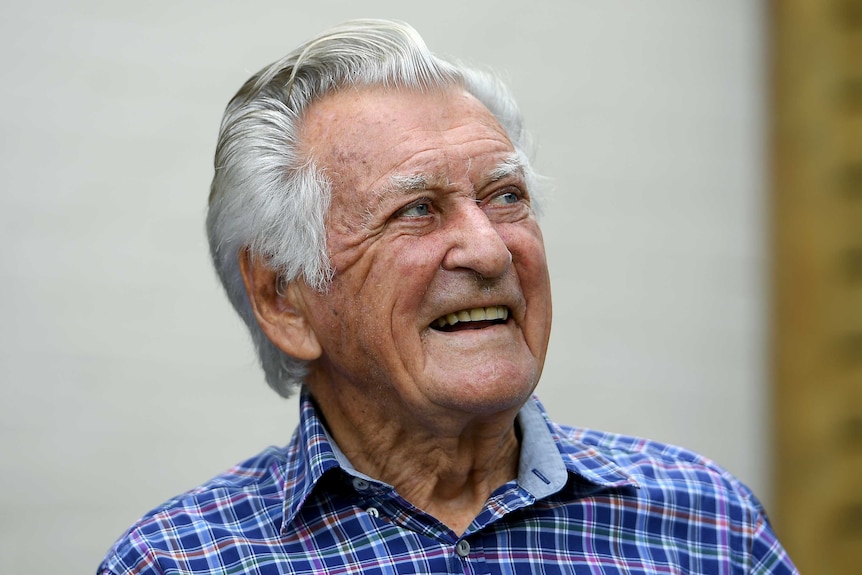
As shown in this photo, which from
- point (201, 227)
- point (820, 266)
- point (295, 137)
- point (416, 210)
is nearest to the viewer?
point (416, 210)

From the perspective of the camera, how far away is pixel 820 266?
4254 millimetres

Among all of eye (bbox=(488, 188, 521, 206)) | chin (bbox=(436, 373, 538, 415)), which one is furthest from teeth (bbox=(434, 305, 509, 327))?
eye (bbox=(488, 188, 521, 206))

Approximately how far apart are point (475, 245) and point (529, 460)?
0.48 metres

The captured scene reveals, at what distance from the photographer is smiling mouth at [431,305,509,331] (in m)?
2.08

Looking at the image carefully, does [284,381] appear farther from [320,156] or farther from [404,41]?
[404,41]

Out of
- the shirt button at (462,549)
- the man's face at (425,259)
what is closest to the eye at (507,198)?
the man's face at (425,259)

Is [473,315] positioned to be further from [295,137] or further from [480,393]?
[295,137]

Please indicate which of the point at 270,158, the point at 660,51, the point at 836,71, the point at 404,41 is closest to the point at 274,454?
the point at 270,158

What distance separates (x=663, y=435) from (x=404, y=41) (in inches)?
96.0

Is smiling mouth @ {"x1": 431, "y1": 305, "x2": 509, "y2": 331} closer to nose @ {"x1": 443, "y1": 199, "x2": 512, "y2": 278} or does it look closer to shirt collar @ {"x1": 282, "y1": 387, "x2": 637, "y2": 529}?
nose @ {"x1": 443, "y1": 199, "x2": 512, "y2": 278}

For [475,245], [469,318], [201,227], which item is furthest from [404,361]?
[201,227]

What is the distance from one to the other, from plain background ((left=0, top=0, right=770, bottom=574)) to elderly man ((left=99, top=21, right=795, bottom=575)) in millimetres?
945

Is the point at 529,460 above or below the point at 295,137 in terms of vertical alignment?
below

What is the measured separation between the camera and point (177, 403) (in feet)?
10.7
